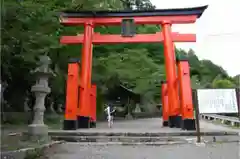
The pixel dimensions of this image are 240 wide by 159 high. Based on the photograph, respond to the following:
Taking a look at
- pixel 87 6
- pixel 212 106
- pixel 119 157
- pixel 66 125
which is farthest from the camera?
pixel 87 6

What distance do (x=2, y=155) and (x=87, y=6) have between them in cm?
1074

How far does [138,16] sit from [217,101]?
22.0ft

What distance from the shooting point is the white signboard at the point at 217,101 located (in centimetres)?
763

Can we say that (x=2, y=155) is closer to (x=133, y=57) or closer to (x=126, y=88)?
(x=133, y=57)

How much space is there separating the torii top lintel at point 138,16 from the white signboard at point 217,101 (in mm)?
5894

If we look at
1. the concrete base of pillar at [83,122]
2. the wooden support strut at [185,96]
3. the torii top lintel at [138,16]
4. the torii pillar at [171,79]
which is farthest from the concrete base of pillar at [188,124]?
the torii top lintel at [138,16]

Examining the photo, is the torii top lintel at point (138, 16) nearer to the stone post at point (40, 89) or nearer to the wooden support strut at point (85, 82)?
the wooden support strut at point (85, 82)

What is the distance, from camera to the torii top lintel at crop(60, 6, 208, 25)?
12758 mm

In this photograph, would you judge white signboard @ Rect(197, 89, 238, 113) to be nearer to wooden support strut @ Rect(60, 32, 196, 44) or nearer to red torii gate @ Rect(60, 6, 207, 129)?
red torii gate @ Rect(60, 6, 207, 129)

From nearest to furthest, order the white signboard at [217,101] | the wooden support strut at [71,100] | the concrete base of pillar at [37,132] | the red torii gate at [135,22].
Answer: the concrete base of pillar at [37,132] → the white signboard at [217,101] → the wooden support strut at [71,100] → the red torii gate at [135,22]

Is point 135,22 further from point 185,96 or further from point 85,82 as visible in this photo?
point 185,96

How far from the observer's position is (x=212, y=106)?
7.67m

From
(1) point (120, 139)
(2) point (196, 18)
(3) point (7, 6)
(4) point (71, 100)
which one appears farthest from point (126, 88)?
(3) point (7, 6)

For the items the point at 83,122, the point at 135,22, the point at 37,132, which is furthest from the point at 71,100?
the point at 135,22
